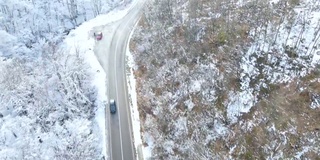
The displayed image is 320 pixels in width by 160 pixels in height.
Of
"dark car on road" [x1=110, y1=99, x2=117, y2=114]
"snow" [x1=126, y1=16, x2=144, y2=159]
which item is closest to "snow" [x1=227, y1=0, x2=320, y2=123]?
"snow" [x1=126, y1=16, x2=144, y2=159]

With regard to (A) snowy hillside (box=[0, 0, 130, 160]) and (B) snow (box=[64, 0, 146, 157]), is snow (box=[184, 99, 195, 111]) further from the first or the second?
(A) snowy hillside (box=[0, 0, 130, 160])

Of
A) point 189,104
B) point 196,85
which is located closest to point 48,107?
point 189,104

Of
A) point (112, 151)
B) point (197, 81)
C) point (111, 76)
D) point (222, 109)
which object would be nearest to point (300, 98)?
point (222, 109)

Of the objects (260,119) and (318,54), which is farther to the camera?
(318,54)

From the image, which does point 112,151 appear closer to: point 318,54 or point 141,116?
point 141,116

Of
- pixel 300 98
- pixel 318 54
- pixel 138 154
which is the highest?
pixel 318 54

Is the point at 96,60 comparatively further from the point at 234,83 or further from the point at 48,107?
the point at 234,83

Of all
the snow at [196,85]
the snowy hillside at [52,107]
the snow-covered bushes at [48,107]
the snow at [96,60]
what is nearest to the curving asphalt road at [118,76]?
the snow at [96,60]
